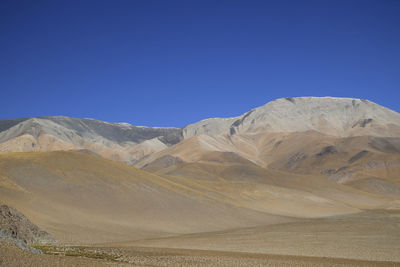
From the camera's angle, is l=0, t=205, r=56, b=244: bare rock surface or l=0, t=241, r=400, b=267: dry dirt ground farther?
l=0, t=205, r=56, b=244: bare rock surface

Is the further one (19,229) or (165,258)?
(19,229)

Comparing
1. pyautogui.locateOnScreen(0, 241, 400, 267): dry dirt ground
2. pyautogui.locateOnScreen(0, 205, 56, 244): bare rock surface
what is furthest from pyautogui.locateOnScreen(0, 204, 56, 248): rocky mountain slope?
→ pyautogui.locateOnScreen(0, 241, 400, 267): dry dirt ground

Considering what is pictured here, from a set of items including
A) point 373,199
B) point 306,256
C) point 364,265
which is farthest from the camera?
point 373,199

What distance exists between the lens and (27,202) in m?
45.5

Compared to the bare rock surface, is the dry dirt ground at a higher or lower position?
lower

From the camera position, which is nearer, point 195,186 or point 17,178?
point 17,178

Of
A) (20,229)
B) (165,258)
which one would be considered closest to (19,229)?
(20,229)

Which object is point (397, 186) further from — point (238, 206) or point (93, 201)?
point (93, 201)

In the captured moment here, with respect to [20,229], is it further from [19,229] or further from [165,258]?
[165,258]

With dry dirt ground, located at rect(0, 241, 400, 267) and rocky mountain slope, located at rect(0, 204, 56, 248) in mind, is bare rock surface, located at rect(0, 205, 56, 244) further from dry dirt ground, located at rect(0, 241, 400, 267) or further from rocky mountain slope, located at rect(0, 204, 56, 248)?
dry dirt ground, located at rect(0, 241, 400, 267)

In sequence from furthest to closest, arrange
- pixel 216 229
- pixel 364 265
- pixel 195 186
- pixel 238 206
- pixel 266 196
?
pixel 266 196 → pixel 195 186 → pixel 238 206 → pixel 216 229 → pixel 364 265

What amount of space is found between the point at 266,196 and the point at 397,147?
116739 millimetres

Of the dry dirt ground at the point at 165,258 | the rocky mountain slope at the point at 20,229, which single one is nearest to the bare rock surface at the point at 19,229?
the rocky mountain slope at the point at 20,229

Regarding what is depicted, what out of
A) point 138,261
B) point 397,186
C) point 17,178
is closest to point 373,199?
point 397,186
